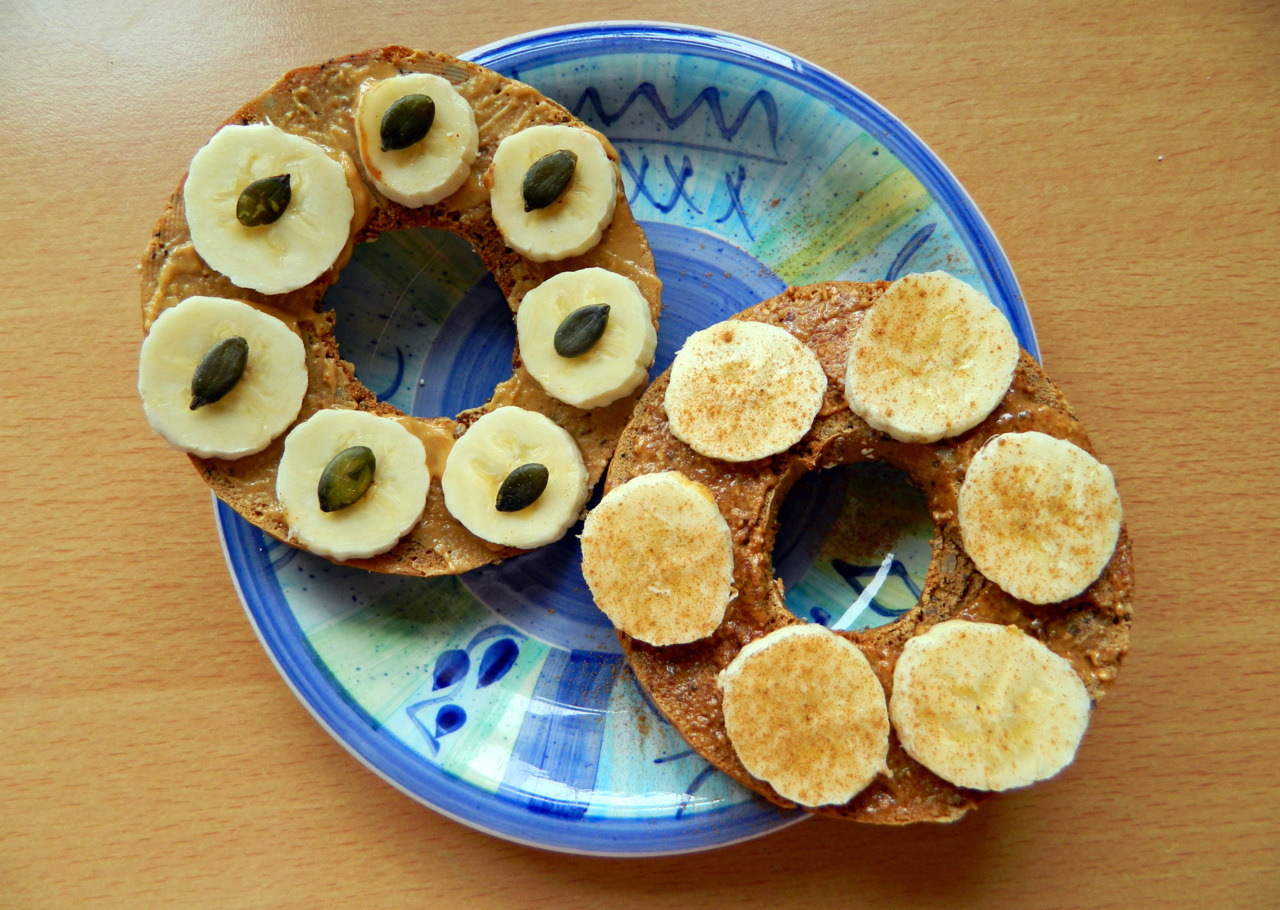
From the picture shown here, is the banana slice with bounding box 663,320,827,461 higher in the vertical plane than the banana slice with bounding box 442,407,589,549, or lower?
higher

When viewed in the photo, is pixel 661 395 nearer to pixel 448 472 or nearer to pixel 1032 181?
pixel 448 472

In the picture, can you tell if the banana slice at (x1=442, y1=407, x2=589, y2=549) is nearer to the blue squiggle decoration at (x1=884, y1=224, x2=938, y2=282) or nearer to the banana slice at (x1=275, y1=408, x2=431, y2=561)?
the banana slice at (x1=275, y1=408, x2=431, y2=561)

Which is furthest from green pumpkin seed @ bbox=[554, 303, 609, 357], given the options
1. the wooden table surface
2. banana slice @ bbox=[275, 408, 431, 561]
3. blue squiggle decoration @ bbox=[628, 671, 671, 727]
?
the wooden table surface

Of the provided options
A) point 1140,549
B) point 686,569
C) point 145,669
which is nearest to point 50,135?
point 145,669

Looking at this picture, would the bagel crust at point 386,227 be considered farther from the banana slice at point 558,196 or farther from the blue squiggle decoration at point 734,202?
the blue squiggle decoration at point 734,202

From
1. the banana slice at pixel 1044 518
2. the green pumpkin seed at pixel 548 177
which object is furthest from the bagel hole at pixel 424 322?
the banana slice at pixel 1044 518

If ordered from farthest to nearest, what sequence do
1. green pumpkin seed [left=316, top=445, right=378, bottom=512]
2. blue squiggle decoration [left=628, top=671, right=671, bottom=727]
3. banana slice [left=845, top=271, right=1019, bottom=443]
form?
1. blue squiggle decoration [left=628, top=671, right=671, bottom=727]
2. green pumpkin seed [left=316, top=445, right=378, bottom=512]
3. banana slice [left=845, top=271, right=1019, bottom=443]

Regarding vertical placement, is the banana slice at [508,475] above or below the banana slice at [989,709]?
above
